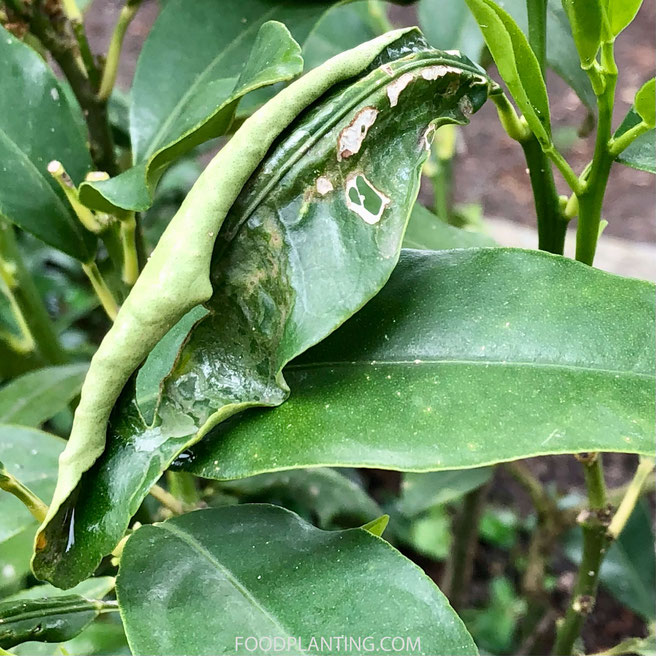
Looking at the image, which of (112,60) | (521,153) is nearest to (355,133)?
(112,60)

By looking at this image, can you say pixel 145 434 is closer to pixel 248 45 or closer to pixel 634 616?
pixel 248 45

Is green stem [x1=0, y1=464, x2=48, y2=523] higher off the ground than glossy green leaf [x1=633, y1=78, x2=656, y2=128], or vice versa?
glossy green leaf [x1=633, y1=78, x2=656, y2=128]

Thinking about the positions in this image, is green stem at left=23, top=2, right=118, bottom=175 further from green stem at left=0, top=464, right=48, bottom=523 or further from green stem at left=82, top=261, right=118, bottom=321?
green stem at left=0, top=464, right=48, bottom=523

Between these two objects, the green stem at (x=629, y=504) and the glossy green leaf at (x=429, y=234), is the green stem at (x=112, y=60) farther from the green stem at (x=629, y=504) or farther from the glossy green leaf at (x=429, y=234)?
the green stem at (x=629, y=504)

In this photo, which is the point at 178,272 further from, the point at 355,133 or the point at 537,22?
the point at 537,22

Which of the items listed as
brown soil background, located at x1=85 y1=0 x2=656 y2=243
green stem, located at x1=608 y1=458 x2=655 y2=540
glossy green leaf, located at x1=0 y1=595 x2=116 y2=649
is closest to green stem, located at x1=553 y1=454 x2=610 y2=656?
green stem, located at x1=608 y1=458 x2=655 y2=540

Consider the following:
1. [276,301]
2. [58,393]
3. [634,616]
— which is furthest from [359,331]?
[634,616]
